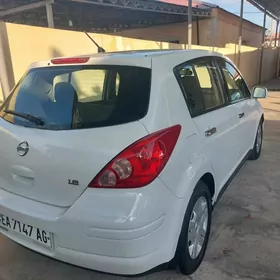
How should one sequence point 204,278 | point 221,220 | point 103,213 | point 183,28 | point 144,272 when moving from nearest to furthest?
1. point 103,213
2. point 144,272
3. point 204,278
4. point 221,220
5. point 183,28

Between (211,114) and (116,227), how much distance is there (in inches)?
49.6

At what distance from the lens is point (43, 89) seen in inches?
87.2

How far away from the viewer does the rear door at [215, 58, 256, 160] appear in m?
3.09

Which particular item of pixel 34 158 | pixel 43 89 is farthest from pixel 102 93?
pixel 34 158

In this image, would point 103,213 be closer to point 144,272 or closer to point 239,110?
point 144,272

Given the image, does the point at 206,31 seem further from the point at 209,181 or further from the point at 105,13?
the point at 209,181

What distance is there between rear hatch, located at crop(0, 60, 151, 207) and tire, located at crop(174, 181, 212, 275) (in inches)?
26.2

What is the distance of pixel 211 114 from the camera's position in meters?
2.43

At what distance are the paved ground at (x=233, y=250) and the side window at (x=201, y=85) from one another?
1.11 m

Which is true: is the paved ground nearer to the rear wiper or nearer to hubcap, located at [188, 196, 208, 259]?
hubcap, located at [188, 196, 208, 259]

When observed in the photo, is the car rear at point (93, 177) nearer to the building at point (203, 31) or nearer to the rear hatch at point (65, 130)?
the rear hatch at point (65, 130)

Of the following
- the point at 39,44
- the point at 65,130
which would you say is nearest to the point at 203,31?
the point at 39,44

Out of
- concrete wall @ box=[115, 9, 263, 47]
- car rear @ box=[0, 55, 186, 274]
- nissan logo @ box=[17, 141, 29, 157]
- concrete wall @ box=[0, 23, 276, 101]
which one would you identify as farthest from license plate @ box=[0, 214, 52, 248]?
concrete wall @ box=[115, 9, 263, 47]

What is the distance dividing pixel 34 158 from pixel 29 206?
301mm
